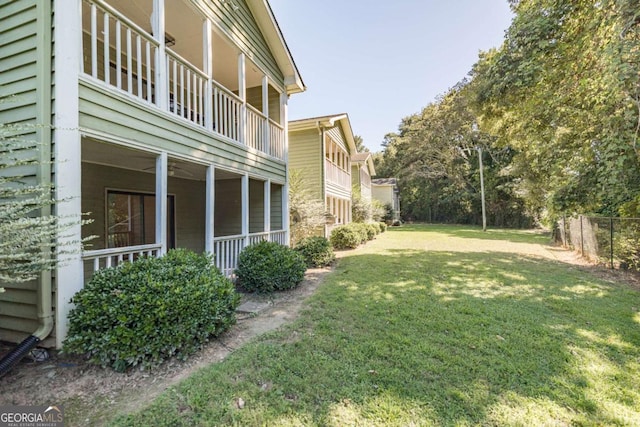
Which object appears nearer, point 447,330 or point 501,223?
point 447,330

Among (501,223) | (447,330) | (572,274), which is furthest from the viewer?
(501,223)

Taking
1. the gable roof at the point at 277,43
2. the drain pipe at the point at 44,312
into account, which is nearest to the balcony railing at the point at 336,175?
the gable roof at the point at 277,43

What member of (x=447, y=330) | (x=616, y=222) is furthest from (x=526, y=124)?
(x=447, y=330)

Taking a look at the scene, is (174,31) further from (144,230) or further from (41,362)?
(41,362)

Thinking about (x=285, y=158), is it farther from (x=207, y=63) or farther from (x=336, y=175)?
(x=336, y=175)

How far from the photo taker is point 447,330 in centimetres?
417

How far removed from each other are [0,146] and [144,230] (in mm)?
4636

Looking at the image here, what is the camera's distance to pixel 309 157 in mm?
13617

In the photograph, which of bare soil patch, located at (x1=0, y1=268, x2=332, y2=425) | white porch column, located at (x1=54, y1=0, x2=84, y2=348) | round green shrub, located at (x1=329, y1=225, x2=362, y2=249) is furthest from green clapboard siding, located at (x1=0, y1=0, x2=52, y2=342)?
round green shrub, located at (x1=329, y1=225, x2=362, y2=249)

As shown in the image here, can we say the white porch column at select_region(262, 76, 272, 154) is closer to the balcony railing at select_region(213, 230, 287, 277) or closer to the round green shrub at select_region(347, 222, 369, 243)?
the balcony railing at select_region(213, 230, 287, 277)

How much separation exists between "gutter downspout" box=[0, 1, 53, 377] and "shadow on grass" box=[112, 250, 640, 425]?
5.59 ft

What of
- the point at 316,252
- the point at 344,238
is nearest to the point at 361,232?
the point at 344,238

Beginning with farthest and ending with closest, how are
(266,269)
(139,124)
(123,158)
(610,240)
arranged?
(610,240)
(266,269)
(123,158)
(139,124)

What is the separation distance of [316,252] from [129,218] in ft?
16.3
